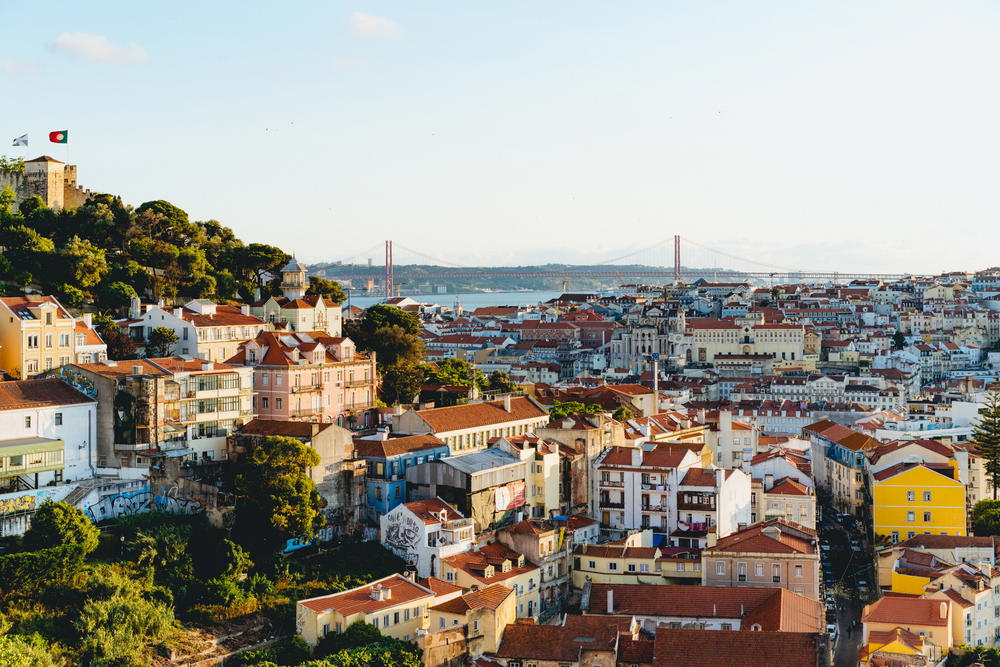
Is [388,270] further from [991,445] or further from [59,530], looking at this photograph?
[59,530]

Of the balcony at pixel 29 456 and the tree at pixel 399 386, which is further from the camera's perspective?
the tree at pixel 399 386

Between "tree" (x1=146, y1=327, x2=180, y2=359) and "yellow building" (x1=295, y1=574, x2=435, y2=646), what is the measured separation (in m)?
9.57

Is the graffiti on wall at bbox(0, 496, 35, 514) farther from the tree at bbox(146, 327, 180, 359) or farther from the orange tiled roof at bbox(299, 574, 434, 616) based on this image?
the tree at bbox(146, 327, 180, 359)

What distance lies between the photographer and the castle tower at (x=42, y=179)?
3984cm

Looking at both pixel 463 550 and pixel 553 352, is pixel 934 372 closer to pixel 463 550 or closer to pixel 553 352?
pixel 553 352

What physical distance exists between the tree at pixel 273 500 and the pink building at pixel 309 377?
4.05 meters

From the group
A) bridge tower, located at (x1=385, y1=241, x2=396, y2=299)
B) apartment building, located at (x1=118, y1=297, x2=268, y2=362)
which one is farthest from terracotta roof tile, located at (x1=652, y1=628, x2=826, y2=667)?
bridge tower, located at (x1=385, y1=241, x2=396, y2=299)

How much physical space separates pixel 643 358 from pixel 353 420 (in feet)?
149

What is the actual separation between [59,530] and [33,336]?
6.81 metres

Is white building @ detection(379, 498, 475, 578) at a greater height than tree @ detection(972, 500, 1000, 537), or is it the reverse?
white building @ detection(379, 498, 475, 578)

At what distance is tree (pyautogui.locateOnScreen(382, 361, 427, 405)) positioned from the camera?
3366cm

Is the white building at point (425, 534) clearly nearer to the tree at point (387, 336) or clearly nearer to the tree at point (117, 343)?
the tree at point (117, 343)

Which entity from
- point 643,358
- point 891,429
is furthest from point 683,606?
point 643,358

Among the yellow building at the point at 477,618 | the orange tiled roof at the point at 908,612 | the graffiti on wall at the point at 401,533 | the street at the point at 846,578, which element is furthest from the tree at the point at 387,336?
the orange tiled roof at the point at 908,612
